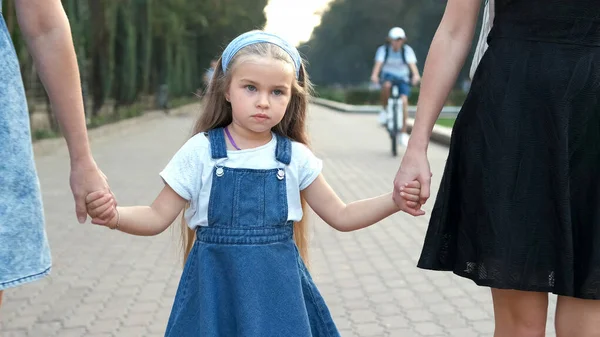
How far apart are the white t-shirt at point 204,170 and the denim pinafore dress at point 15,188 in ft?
2.18

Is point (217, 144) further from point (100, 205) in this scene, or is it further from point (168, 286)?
point (168, 286)

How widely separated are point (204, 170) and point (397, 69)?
1069 centimetres

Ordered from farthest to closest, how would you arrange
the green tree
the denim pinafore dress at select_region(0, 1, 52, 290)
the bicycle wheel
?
the green tree, the bicycle wheel, the denim pinafore dress at select_region(0, 1, 52, 290)

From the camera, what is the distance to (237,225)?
2713 millimetres

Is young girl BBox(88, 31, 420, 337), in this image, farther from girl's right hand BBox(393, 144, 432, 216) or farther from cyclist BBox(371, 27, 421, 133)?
cyclist BBox(371, 27, 421, 133)

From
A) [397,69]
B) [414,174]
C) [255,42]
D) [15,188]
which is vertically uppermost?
[255,42]

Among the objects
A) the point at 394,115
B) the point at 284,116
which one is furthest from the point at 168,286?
the point at 394,115

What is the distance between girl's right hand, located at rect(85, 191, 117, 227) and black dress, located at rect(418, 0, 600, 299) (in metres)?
1.01

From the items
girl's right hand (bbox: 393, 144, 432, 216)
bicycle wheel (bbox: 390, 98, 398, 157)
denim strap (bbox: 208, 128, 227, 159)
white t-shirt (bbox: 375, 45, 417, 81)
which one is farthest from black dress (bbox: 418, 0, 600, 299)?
white t-shirt (bbox: 375, 45, 417, 81)

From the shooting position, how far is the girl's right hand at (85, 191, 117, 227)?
264 cm

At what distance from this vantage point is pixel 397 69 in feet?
43.4

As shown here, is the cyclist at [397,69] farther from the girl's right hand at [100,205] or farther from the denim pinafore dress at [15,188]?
the denim pinafore dress at [15,188]

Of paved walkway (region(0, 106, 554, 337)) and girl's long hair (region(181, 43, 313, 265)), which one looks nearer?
girl's long hair (region(181, 43, 313, 265))

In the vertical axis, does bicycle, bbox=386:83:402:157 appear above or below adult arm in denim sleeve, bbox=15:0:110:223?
below
